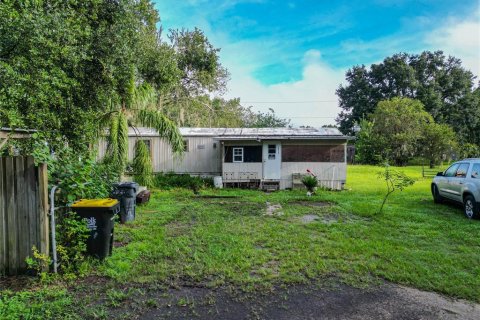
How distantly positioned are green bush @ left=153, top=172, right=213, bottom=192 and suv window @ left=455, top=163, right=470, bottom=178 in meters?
9.59

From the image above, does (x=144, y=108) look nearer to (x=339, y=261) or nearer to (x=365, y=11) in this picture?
(x=339, y=261)

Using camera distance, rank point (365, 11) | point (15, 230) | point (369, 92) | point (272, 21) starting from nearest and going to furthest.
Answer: point (15, 230) → point (365, 11) → point (272, 21) → point (369, 92)

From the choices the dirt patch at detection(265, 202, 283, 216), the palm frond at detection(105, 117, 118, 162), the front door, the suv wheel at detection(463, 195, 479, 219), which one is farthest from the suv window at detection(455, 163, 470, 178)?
the palm frond at detection(105, 117, 118, 162)

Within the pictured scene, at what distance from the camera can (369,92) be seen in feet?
130

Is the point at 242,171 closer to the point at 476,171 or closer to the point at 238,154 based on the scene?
the point at 238,154

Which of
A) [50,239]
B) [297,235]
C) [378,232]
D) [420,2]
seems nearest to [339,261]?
[297,235]

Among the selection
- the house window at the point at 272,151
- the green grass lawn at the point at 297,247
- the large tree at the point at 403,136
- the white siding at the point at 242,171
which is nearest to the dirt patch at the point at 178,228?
the green grass lawn at the point at 297,247

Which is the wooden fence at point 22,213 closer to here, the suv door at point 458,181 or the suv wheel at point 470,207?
the suv wheel at point 470,207

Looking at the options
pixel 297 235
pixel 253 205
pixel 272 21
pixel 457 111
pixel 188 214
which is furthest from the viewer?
pixel 457 111

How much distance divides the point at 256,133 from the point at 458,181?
8.72m

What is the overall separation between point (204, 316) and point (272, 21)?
49.2 feet

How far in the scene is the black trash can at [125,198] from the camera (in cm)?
703

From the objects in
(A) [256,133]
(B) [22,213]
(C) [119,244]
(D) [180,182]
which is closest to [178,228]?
(C) [119,244]

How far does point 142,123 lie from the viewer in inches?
→ 381
